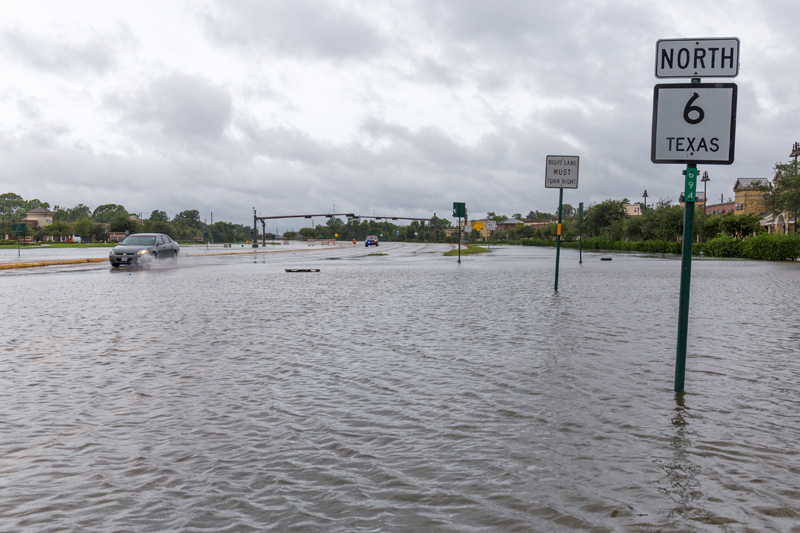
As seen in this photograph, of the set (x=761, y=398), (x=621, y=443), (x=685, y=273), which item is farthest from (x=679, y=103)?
(x=621, y=443)

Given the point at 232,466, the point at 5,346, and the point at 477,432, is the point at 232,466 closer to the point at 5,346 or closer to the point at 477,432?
the point at 477,432

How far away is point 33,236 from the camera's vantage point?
5782 inches

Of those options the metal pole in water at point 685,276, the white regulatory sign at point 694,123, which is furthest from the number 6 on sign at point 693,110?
the metal pole in water at point 685,276

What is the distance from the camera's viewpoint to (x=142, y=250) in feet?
100

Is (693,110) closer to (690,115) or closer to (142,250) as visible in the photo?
(690,115)

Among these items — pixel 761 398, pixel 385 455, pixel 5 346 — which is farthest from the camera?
pixel 5 346

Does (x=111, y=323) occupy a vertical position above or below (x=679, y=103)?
below

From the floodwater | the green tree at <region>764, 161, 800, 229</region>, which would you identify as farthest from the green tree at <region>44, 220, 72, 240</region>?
the floodwater

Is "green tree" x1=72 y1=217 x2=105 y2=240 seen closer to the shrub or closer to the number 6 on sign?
the shrub

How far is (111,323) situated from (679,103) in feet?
31.3

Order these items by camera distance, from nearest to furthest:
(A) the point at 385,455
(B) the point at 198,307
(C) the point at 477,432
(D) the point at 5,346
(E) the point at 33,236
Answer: (A) the point at 385,455 → (C) the point at 477,432 → (D) the point at 5,346 → (B) the point at 198,307 → (E) the point at 33,236

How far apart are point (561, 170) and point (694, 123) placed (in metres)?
10.9

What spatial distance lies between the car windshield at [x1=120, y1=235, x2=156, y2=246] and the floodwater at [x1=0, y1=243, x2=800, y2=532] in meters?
21.3

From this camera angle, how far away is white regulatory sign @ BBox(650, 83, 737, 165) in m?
6.01
